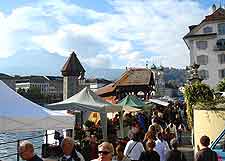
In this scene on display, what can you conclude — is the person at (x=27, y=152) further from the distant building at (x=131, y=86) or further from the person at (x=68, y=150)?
the distant building at (x=131, y=86)

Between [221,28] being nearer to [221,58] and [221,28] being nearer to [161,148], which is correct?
[221,58]

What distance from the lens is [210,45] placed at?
71438mm

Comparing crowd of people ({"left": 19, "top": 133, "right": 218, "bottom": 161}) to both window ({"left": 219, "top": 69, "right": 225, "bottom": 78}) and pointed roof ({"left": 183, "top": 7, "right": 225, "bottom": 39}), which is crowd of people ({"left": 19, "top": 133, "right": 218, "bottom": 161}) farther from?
pointed roof ({"left": 183, "top": 7, "right": 225, "bottom": 39})

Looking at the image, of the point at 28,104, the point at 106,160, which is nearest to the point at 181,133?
the point at 28,104

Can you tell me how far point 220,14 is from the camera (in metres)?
71.0

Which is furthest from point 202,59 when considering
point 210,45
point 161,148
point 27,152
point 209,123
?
point 27,152

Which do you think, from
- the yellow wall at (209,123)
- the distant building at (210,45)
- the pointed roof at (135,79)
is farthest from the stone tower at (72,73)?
the distant building at (210,45)

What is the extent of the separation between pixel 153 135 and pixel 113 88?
29.2 meters

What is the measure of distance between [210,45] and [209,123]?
5873 centimetres

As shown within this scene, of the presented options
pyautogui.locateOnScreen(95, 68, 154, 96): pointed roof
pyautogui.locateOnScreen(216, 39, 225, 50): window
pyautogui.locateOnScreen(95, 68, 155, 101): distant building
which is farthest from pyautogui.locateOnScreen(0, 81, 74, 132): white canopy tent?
pyautogui.locateOnScreen(216, 39, 225, 50): window

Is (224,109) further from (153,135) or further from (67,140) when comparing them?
(67,140)

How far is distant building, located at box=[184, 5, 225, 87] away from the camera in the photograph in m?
70.5

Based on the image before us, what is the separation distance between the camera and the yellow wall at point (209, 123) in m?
14.6

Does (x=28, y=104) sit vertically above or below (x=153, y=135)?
above
